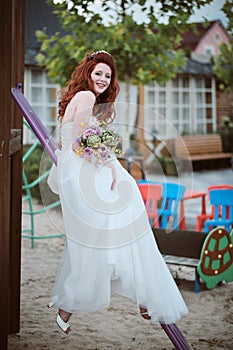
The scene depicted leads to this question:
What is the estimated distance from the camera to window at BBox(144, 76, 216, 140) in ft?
50.4

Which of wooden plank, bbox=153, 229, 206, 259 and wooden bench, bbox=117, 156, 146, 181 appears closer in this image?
wooden bench, bbox=117, 156, 146, 181

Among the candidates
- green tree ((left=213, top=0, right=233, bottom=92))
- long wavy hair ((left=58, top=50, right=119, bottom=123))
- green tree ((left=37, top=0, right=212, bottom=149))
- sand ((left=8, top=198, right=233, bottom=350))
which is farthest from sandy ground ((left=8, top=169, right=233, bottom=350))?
green tree ((left=37, top=0, right=212, bottom=149))

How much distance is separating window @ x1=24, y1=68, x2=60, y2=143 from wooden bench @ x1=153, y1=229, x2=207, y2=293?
295 inches

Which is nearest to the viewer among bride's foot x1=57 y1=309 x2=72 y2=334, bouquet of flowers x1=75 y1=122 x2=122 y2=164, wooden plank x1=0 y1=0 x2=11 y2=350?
wooden plank x1=0 y1=0 x2=11 y2=350

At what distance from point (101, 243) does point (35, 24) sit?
10465 millimetres

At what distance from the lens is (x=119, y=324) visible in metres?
4.76

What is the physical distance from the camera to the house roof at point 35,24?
42.5 ft

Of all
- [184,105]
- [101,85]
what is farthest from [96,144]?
[184,105]

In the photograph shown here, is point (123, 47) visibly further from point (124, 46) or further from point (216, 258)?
point (216, 258)

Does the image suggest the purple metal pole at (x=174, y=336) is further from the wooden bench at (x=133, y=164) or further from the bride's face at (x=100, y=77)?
the bride's face at (x=100, y=77)

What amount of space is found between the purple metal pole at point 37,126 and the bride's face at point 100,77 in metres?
0.34

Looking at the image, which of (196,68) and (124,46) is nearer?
(124,46)

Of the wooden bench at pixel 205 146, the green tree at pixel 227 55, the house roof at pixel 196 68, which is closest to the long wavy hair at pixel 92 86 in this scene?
the green tree at pixel 227 55

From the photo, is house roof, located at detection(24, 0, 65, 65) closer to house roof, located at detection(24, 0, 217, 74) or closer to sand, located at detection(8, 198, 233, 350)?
house roof, located at detection(24, 0, 217, 74)
